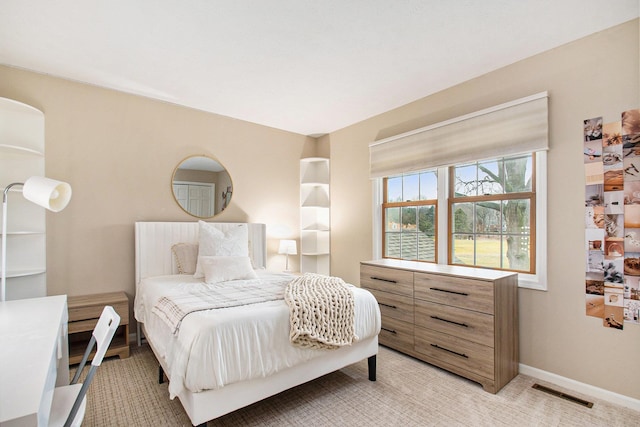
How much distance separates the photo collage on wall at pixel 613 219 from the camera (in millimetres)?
2145

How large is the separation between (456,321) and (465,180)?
1384 mm

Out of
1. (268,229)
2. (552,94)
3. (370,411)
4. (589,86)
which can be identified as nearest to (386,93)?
(552,94)

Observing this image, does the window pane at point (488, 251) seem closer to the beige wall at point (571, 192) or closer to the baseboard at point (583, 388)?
the beige wall at point (571, 192)

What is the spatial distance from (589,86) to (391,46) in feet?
4.82

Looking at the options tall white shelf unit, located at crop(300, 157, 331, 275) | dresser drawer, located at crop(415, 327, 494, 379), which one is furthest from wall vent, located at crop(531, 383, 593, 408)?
tall white shelf unit, located at crop(300, 157, 331, 275)

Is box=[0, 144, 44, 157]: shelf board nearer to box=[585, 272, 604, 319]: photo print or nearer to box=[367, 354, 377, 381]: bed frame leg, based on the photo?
box=[367, 354, 377, 381]: bed frame leg

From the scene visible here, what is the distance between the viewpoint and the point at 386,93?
3336 millimetres

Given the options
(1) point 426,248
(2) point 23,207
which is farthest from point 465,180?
(2) point 23,207

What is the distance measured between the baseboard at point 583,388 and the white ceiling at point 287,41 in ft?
7.80

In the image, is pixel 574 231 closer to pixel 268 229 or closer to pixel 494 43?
pixel 494 43

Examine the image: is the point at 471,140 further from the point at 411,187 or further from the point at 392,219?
the point at 392,219

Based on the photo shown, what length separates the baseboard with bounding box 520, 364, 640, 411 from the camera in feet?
7.04

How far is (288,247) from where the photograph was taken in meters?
4.29

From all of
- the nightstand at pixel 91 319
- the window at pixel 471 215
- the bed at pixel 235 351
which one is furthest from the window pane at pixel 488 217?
the nightstand at pixel 91 319
